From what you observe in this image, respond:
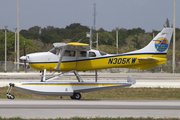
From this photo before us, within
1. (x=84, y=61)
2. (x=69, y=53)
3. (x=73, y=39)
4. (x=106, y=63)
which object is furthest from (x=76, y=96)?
(x=73, y=39)

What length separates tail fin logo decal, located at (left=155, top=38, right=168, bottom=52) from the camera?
1742 cm

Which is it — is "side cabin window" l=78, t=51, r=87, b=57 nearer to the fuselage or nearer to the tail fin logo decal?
the fuselage

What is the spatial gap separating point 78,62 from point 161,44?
540 cm

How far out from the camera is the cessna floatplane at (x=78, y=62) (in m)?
14.7

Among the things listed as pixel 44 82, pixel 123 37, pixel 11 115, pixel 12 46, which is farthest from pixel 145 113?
pixel 123 37

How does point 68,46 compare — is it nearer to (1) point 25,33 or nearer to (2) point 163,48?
(2) point 163,48

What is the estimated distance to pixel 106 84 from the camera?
50.2 feet

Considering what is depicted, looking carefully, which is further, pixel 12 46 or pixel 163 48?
pixel 12 46

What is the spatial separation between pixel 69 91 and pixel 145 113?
17.8ft

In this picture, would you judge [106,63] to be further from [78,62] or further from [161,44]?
[161,44]

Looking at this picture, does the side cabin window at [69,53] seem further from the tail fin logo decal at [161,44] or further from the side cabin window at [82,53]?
the tail fin logo decal at [161,44]

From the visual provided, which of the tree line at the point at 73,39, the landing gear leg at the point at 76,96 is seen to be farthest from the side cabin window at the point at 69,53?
the tree line at the point at 73,39

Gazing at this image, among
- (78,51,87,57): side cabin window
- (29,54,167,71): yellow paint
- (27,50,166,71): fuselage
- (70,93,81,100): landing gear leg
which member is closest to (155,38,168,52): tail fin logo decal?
(29,54,167,71): yellow paint

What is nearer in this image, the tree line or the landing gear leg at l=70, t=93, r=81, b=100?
A: the landing gear leg at l=70, t=93, r=81, b=100
